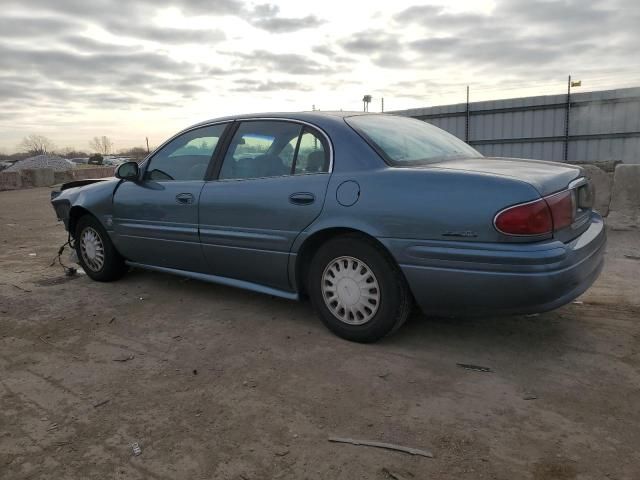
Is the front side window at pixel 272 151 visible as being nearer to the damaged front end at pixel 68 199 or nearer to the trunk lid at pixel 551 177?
the trunk lid at pixel 551 177

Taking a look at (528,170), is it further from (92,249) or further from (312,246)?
(92,249)

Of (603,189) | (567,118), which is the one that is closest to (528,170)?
(603,189)

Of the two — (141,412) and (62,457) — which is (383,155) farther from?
(62,457)

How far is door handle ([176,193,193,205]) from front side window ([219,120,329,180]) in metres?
0.34

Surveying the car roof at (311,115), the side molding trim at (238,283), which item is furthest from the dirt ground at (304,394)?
the car roof at (311,115)

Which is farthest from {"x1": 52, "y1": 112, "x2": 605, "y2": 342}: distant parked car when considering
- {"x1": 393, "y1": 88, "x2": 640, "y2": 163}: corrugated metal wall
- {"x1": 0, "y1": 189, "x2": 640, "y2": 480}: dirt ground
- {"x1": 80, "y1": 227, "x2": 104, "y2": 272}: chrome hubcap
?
{"x1": 393, "y1": 88, "x2": 640, "y2": 163}: corrugated metal wall

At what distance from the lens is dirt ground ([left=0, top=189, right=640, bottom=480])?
2295mm

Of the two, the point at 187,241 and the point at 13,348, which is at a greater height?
the point at 187,241

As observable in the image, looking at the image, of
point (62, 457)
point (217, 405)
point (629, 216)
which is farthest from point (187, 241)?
point (629, 216)

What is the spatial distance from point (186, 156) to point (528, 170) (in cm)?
283

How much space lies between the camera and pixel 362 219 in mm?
3258

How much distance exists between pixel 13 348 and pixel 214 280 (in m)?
1.52

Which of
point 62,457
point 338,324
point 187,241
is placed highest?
point 187,241

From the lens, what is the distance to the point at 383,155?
3369 mm
